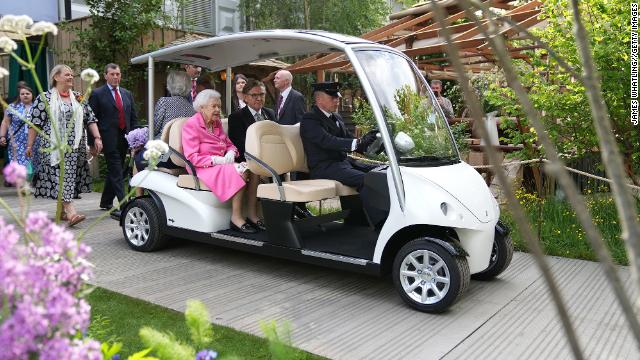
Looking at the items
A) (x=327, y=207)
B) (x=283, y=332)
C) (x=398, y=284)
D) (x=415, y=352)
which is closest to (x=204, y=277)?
(x=398, y=284)

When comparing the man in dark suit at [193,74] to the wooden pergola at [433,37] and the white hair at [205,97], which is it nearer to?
the white hair at [205,97]

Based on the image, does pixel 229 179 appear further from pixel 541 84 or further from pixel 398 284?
pixel 541 84

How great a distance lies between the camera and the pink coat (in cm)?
566

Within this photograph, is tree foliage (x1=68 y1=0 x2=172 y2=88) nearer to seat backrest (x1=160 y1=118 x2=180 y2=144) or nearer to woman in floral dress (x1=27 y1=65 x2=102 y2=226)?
woman in floral dress (x1=27 y1=65 x2=102 y2=226)

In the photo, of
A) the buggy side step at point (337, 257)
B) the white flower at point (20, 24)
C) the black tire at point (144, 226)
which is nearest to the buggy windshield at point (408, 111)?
the buggy side step at point (337, 257)

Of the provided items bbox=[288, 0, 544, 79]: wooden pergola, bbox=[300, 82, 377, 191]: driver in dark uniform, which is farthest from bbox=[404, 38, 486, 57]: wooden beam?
bbox=[300, 82, 377, 191]: driver in dark uniform

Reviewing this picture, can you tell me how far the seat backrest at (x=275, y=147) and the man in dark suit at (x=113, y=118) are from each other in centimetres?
292

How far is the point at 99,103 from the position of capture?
7.81m

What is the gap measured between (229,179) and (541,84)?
12.4 feet

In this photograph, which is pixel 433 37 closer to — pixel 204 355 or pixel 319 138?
pixel 319 138

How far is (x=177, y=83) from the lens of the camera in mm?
6773

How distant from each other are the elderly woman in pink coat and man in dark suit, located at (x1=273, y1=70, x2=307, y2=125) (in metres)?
1.35

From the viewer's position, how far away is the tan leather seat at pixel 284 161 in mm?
5027

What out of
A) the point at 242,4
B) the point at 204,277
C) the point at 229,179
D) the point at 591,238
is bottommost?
the point at 204,277
